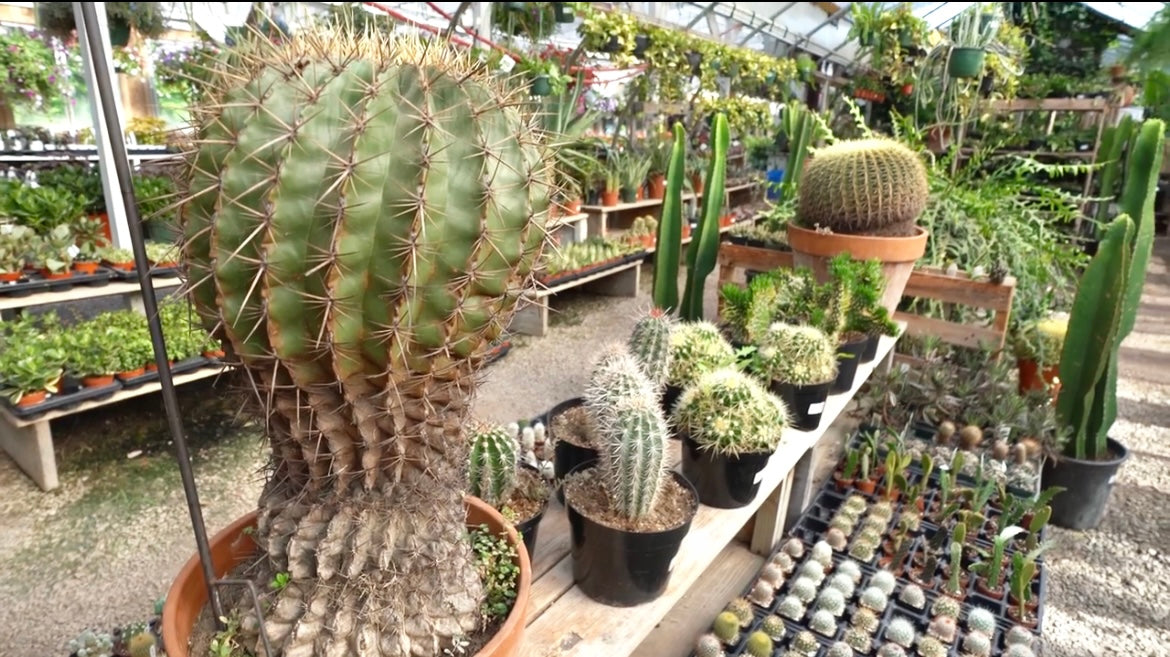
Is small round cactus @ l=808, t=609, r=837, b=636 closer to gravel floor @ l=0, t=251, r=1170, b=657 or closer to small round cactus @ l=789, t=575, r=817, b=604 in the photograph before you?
small round cactus @ l=789, t=575, r=817, b=604

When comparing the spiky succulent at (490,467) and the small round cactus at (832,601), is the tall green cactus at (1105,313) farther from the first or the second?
the spiky succulent at (490,467)

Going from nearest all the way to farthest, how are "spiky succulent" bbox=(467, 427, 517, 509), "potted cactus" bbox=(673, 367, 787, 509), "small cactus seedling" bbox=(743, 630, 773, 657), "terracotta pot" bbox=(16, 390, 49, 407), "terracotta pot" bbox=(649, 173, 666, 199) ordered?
"spiky succulent" bbox=(467, 427, 517, 509) < "potted cactus" bbox=(673, 367, 787, 509) < "small cactus seedling" bbox=(743, 630, 773, 657) < "terracotta pot" bbox=(16, 390, 49, 407) < "terracotta pot" bbox=(649, 173, 666, 199)

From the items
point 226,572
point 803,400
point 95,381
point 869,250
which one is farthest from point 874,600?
point 95,381

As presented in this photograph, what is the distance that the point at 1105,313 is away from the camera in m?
2.43

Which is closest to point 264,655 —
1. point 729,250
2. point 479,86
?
point 479,86

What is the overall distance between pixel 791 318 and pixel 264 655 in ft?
6.11

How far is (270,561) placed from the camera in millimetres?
938

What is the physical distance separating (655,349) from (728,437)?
0.44 m

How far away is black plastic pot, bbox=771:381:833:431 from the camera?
6.20 ft

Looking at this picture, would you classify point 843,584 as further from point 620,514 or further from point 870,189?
point 870,189

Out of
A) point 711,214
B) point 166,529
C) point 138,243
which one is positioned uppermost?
point 138,243

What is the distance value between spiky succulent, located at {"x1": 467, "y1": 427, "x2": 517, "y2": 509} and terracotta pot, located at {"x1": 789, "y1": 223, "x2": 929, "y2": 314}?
1646 mm

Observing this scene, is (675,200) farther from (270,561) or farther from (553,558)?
(270,561)

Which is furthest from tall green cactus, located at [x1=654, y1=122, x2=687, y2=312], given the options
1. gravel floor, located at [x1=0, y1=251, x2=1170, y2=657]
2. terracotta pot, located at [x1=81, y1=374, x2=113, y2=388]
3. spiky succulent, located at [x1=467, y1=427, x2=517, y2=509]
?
terracotta pot, located at [x1=81, y1=374, x2=113, y2=388]
